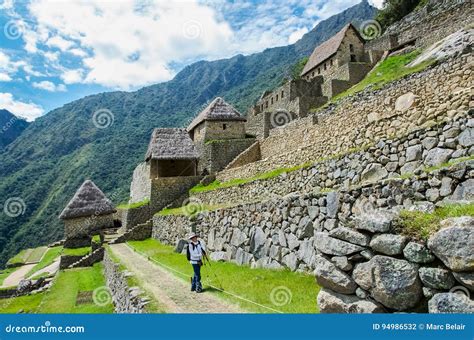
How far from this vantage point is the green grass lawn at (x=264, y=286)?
17.6 ft

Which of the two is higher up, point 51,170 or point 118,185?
point 51,170

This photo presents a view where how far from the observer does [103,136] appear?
→ 252 feet

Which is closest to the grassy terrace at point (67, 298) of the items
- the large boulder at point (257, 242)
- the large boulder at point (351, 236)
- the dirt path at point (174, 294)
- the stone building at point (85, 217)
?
the dirt path at point (174, 294)

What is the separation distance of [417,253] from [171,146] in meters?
20.4

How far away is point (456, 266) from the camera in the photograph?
309cm

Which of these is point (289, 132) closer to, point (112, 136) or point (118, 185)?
point (118, 185)

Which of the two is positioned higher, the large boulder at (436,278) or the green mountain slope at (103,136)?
the green mountain slope at (103,136)

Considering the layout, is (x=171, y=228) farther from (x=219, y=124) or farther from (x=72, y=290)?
(x=219, y=124)

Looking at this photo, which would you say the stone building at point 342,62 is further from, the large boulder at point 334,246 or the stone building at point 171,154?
the large boulder at point 334,246

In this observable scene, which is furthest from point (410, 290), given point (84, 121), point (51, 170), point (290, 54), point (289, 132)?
point (290, 54)

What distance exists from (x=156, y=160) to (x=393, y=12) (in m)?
22.0

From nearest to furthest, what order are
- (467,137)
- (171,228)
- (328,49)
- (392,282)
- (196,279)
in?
(392,282) < (467,137) < (196,279) < (171,228) < (328,49)

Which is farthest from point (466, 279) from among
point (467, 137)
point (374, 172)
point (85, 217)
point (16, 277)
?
point (16, 277)

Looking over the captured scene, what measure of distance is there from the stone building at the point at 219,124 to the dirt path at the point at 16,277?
13202 millimetres
